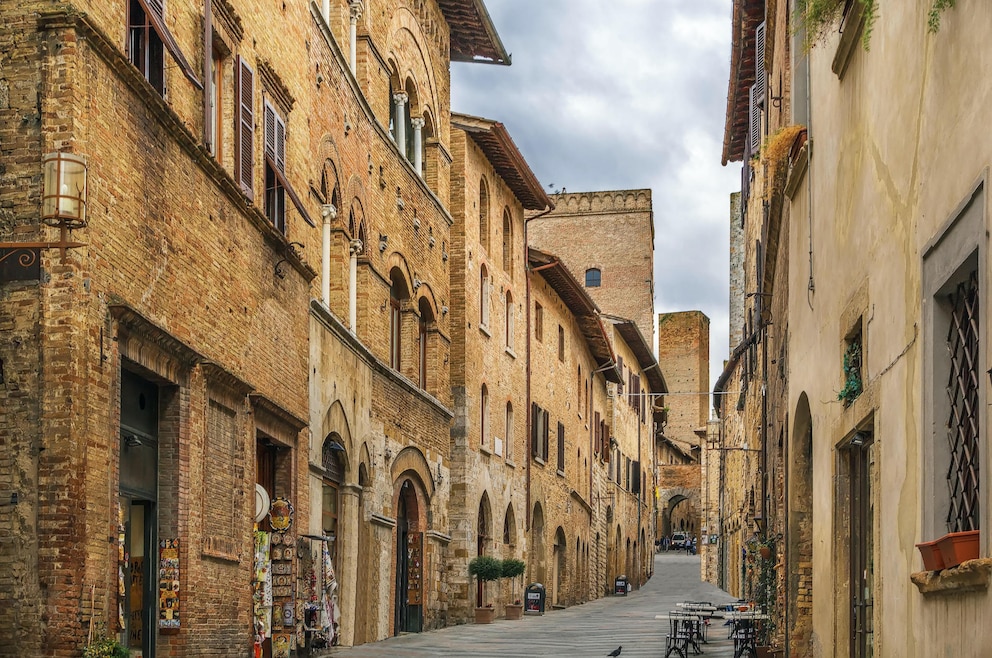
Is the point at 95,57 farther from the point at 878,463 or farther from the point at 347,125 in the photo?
the point at 347,125

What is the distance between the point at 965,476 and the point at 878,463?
2093mm

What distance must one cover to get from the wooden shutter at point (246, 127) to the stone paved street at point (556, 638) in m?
6.21

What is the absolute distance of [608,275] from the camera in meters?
60.6

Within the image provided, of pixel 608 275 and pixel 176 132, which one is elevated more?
pixel 608 275

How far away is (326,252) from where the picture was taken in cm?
1847

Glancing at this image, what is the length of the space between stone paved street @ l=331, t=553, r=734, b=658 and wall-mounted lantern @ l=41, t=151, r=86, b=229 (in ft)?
29.9

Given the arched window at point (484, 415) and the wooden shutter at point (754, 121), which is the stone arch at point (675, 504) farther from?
the wooden shutter at point (754, 121)

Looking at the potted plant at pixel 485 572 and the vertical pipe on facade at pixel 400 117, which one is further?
the potted plant at pixel 485 572

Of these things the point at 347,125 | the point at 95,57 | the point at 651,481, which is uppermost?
the point at 347,125

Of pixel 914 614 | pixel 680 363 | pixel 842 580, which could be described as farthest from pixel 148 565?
pixel 680 363

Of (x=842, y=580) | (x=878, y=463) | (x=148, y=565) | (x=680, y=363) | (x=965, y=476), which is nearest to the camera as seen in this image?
(x=965, y=476)

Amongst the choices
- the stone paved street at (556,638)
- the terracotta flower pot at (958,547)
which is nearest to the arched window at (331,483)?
the stone paved street at (556,638)

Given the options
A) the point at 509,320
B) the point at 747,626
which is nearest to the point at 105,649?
the point at 747,626

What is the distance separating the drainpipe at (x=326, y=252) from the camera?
18.1 m
